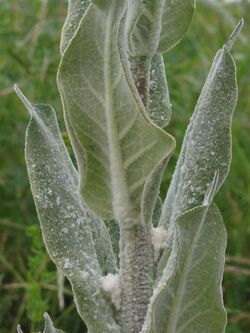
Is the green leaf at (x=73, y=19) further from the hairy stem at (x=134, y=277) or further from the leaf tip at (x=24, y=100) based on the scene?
the hairy stem at (x=134, y=277)

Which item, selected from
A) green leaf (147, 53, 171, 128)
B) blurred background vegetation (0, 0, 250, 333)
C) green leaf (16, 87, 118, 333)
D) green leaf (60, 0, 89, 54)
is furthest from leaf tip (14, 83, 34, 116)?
blurred background vegetation (0, 0, 250, 333)

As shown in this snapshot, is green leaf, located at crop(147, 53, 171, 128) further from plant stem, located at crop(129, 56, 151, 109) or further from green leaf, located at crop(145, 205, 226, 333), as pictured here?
green leaf, located at crop(145, 205, 226, 333)

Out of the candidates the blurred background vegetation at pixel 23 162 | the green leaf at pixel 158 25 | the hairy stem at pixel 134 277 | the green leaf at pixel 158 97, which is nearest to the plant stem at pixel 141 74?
the green leaf at pixel 158 25

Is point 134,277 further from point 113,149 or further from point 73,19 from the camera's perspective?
point 73,19

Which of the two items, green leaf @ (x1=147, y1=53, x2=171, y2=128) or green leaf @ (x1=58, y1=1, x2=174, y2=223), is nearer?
green leaf @ (x1=58, y1=1, x2=174, y2=223)

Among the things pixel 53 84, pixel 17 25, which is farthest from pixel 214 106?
pixel 17 25

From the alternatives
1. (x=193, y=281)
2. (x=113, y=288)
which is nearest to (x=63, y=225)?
(x=113, y=288)

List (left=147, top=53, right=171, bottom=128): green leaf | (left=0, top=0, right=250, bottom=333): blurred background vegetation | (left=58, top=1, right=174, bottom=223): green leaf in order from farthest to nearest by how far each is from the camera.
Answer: (left=0, top=0, right=250, bottom=333): blurred background vegetation, (left=147, top=53, right=171, bottom=128): green leaf, (left=58, top=1, right=174, bottom=223): green leaf
